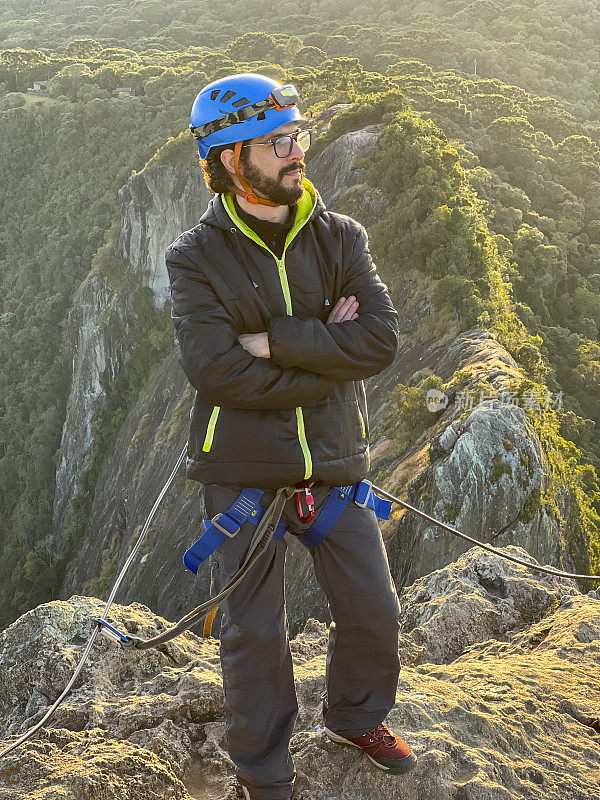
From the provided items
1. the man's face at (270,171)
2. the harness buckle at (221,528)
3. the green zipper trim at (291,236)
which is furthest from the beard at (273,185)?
the harness buckle at (221,528)

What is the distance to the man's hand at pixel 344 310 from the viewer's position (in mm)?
3576

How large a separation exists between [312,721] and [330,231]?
8.43 feet

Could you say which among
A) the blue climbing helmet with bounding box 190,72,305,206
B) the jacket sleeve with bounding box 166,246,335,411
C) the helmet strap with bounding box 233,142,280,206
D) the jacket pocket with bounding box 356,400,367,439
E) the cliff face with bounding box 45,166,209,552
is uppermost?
the blue climbing helmet with bounding box 190,72,305,206

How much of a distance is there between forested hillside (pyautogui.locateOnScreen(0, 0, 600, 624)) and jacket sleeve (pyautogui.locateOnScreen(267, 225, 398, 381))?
24.4 feet

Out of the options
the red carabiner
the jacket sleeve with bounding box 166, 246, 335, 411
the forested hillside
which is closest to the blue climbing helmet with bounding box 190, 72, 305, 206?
the jacket sleeve with bounding box 166, 246, 335, 411

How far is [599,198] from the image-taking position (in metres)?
36.9

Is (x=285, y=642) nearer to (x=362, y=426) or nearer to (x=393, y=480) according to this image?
(x=362, y=426)

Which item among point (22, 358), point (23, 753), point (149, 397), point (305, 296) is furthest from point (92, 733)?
point (22, 358)

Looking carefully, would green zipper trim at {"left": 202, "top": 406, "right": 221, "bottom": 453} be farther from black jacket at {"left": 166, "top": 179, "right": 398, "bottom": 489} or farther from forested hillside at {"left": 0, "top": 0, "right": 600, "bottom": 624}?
forested hillside at {"left": 0, "top": 0, "right": 600, "bottom": 624}

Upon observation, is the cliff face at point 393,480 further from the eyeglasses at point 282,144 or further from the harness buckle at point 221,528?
the eyeglasses at point 282,144

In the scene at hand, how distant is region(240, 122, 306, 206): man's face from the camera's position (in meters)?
3.40

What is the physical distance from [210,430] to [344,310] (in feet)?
2.79

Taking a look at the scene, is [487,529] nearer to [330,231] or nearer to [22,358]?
[330,231]

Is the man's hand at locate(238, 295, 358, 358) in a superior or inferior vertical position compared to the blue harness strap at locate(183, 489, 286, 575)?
superior
